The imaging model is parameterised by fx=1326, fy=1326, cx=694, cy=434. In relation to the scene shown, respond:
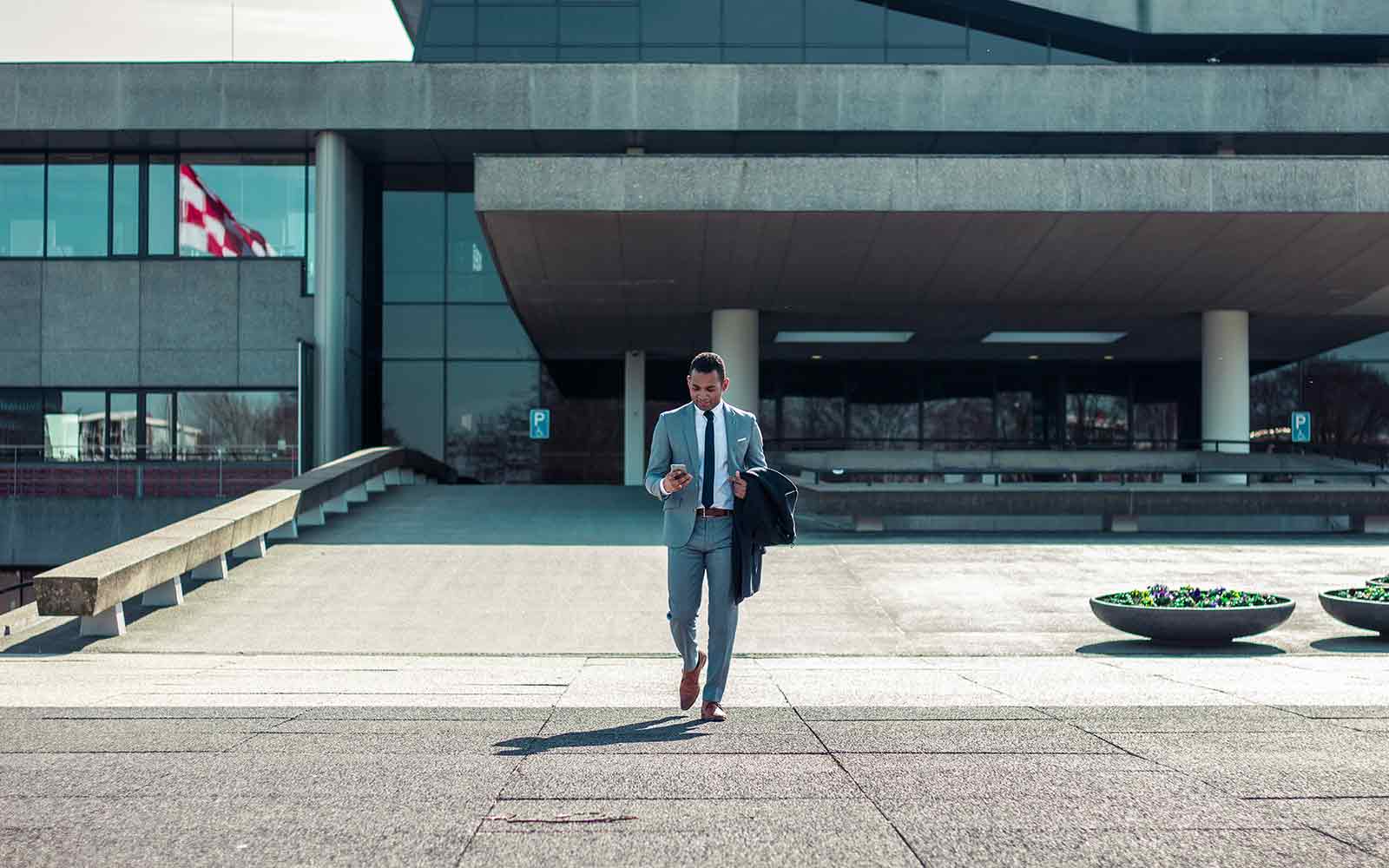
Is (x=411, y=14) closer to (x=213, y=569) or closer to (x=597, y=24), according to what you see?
(x=597, y=24)

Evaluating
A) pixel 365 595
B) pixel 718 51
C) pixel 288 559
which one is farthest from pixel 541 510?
pixel 718 51

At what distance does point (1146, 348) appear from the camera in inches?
1387

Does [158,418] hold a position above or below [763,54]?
below

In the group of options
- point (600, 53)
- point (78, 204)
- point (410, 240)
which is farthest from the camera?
point (410, 240)

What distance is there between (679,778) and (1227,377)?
2647 centimetres

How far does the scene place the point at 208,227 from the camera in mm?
32562

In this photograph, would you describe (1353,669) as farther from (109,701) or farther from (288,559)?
(288,559)

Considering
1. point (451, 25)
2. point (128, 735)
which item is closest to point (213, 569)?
point (128, 735)

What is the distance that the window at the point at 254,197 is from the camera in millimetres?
32438

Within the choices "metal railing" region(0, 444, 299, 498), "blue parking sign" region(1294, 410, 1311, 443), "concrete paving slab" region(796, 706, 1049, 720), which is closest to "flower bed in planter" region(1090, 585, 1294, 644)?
"concrete paving slab" region(796, 706, 1049, 720)

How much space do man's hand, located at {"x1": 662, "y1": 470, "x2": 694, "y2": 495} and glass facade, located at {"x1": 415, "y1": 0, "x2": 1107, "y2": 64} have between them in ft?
89.0

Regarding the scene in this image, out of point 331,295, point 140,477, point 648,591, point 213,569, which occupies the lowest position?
point 648,591

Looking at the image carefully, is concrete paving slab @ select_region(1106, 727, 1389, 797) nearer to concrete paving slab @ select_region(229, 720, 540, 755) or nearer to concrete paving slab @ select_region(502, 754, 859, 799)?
concrete paving slab @ select_region(502, 754, 859, 799)

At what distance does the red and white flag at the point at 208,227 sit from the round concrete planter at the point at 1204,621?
26.2 meters
